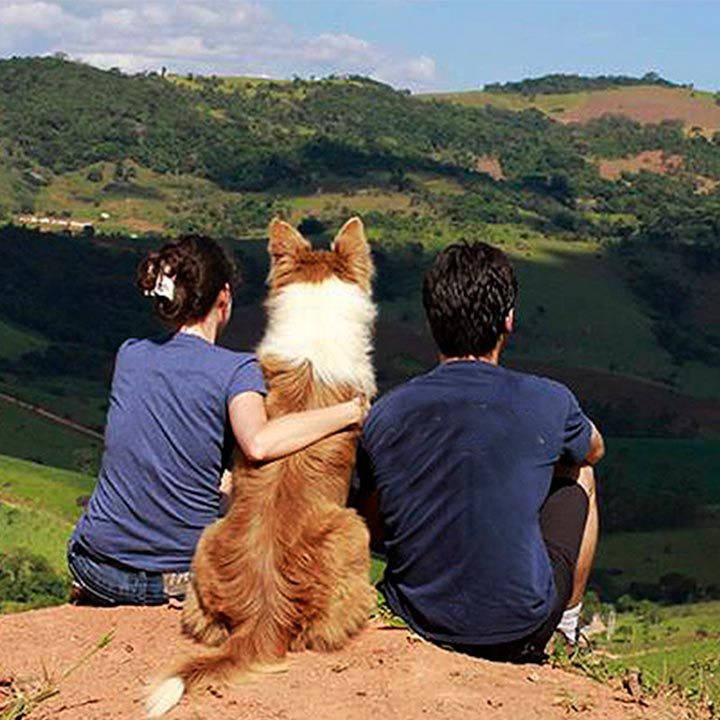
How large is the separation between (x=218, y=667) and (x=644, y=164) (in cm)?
14912

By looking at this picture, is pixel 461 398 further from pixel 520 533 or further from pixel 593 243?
pixel 593 243

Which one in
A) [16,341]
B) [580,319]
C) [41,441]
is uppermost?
[580,319]

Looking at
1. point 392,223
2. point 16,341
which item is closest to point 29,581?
point 16,341

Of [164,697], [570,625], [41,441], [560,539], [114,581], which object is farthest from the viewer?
[41,441]

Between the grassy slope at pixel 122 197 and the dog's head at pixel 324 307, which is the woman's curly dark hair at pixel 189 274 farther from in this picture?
the grassy slope at pixel 122 197

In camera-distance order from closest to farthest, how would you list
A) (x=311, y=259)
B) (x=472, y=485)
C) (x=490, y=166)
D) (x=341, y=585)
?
(x=472, y=485)
(x=341, y=585)
(x=311, y=259)
(x=490, y=166)

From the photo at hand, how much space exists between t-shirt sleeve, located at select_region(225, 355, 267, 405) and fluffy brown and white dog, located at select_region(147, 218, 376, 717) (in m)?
0.03

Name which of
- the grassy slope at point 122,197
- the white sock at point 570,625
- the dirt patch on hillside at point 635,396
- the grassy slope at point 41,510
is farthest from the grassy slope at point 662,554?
the grassy slope at point 122,197

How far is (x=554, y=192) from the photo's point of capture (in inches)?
5226

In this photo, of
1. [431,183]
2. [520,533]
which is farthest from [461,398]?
[431,183]

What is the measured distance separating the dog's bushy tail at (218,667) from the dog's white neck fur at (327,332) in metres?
0.96

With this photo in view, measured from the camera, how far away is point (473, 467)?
4996 mm

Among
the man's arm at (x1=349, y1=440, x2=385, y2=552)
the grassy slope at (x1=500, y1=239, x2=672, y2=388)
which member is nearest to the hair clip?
the man's arm at (x1=349, y1=440, x2=385, y2=552)

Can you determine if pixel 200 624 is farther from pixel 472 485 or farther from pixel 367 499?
pixel 472 485
